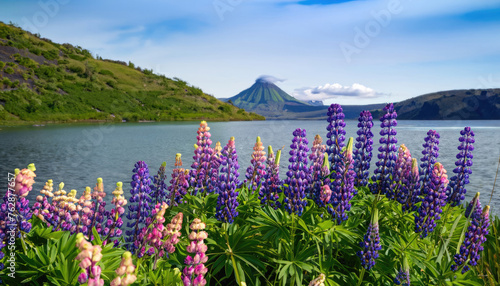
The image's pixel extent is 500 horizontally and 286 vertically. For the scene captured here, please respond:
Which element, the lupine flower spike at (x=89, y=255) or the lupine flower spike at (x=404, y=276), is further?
the lupine flower spike at (x=404, y=276)

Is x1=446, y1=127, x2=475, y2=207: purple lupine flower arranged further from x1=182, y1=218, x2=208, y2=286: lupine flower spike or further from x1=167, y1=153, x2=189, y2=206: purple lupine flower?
x1=182, y1=218, x2=208, y2=286: lupine flower spike

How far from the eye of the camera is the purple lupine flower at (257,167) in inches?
215

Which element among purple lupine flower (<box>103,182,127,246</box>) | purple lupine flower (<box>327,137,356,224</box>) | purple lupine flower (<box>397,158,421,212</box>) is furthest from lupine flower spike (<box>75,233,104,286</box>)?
purple lupine flower (<box>397,158,421,212</box>)

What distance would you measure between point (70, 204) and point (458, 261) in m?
4.51

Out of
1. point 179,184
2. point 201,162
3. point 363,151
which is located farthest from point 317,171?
point 179,184

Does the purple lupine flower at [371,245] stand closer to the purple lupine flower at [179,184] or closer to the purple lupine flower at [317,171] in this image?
the purple lupine flower at [317,171]

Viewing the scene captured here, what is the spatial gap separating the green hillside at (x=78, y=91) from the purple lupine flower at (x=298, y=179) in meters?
80.2

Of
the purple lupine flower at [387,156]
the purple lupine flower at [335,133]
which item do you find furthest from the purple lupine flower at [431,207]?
the purple lupine flower at [335,133]

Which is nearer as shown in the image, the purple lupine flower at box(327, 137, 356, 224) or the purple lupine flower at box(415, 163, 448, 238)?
the purple lupine flower at box(327, 137, 356, 224)

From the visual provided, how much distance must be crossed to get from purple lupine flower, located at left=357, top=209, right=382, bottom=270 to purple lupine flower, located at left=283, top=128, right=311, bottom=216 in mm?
895

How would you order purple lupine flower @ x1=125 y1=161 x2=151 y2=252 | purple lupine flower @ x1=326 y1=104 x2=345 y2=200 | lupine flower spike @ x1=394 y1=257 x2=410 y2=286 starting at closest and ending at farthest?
lupine flower spike @ x1=394 y1=257 x2=410 y2=286, purple lupine flower @ x1=125 y1=161 x2=151 y2=252, purple lupine flower @ x1=326 y1=104 x2=345 y2=200

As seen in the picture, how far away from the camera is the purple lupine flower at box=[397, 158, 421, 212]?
480cm

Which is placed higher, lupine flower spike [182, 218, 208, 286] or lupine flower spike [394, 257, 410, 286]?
lupine flower spike [182, 218, 208, 286]

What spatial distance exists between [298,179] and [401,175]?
188cm
